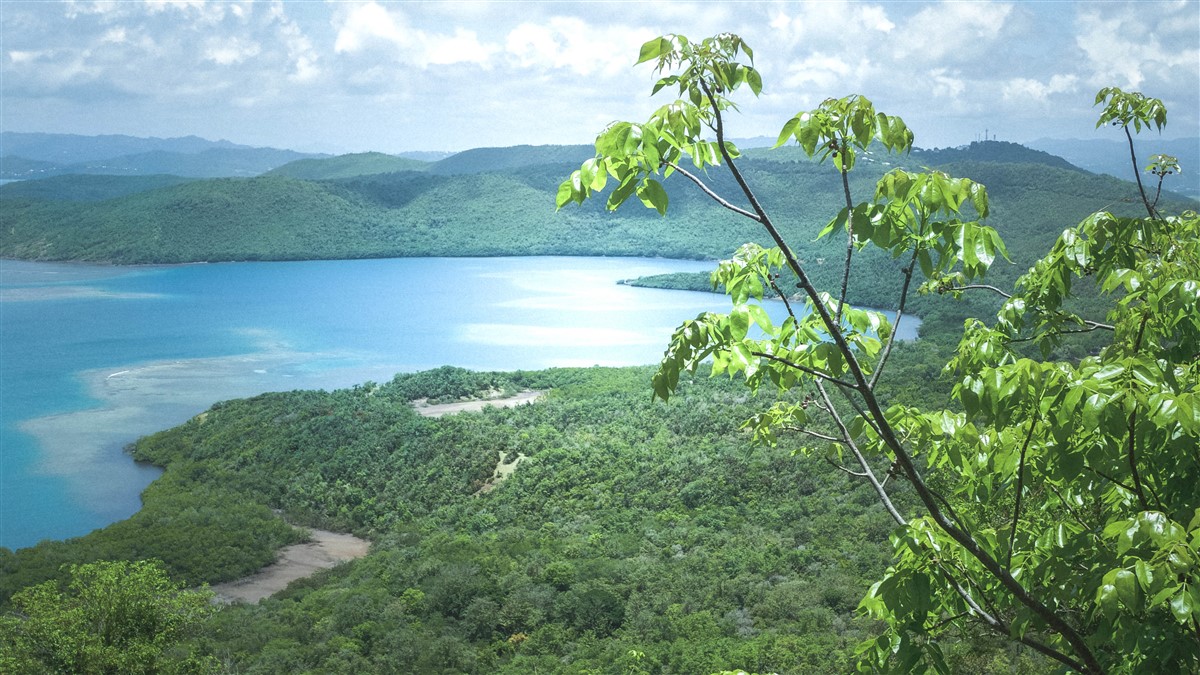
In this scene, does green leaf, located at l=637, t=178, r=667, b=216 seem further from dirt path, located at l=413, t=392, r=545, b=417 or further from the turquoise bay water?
dirt path, located at l=413, t=392, r=545, b=417

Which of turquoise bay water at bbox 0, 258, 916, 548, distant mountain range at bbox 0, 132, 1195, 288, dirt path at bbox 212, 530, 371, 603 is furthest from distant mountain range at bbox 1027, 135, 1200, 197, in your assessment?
dirt path at bbox 212, 530, 371, 603

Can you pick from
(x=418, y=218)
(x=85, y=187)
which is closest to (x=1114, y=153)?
(x=418, y=218)

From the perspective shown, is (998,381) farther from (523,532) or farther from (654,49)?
(523,532)

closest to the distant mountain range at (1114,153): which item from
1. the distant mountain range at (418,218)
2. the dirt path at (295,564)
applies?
the distant mountain range at (418,218)

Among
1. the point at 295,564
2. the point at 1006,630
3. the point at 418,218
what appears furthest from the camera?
the point at 418,218

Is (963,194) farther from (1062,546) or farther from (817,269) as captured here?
(817,269)
